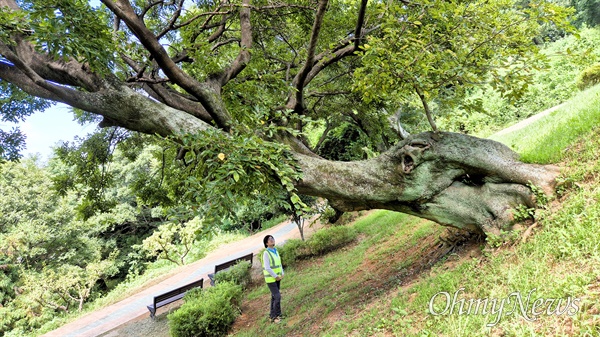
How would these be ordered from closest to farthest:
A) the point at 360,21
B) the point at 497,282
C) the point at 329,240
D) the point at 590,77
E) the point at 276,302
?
the point at 497,282, the point at 360,21, the point at 276,302, the point at 329,240, the point at 590,77

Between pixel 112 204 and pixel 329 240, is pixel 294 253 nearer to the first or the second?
pixel 329 240

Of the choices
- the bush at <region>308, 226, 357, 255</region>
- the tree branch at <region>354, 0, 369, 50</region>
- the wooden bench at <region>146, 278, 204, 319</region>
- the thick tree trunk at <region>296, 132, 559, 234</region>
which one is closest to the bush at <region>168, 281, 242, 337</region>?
the wooden bench at <region>146, 278, 204, 319</region>

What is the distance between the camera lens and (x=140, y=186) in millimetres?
7246

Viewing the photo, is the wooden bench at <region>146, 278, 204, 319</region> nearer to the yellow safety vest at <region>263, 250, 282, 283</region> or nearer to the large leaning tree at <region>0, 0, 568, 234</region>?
the yellow safety vest at <region>263, 250, 282, 283</region>

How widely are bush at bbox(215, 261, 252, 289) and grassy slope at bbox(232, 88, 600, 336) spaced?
9.79 ft

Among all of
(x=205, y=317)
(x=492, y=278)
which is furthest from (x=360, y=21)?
(x=205, y=317)

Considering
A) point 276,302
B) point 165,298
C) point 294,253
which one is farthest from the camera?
point 294,253

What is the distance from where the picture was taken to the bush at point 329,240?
10211 millimetres

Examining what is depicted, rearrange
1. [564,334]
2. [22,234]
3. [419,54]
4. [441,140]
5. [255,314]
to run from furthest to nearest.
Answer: [22,234], [255,314], [441,140], [419,54], [564,334]

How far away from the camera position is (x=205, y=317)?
6320mm

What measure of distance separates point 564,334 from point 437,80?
2720mm

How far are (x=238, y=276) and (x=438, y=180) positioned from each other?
7211 millimetres

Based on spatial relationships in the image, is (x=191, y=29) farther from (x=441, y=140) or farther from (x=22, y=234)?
(x=22, y=234)

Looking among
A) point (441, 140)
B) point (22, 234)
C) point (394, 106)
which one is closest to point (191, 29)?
point (441, 140)
